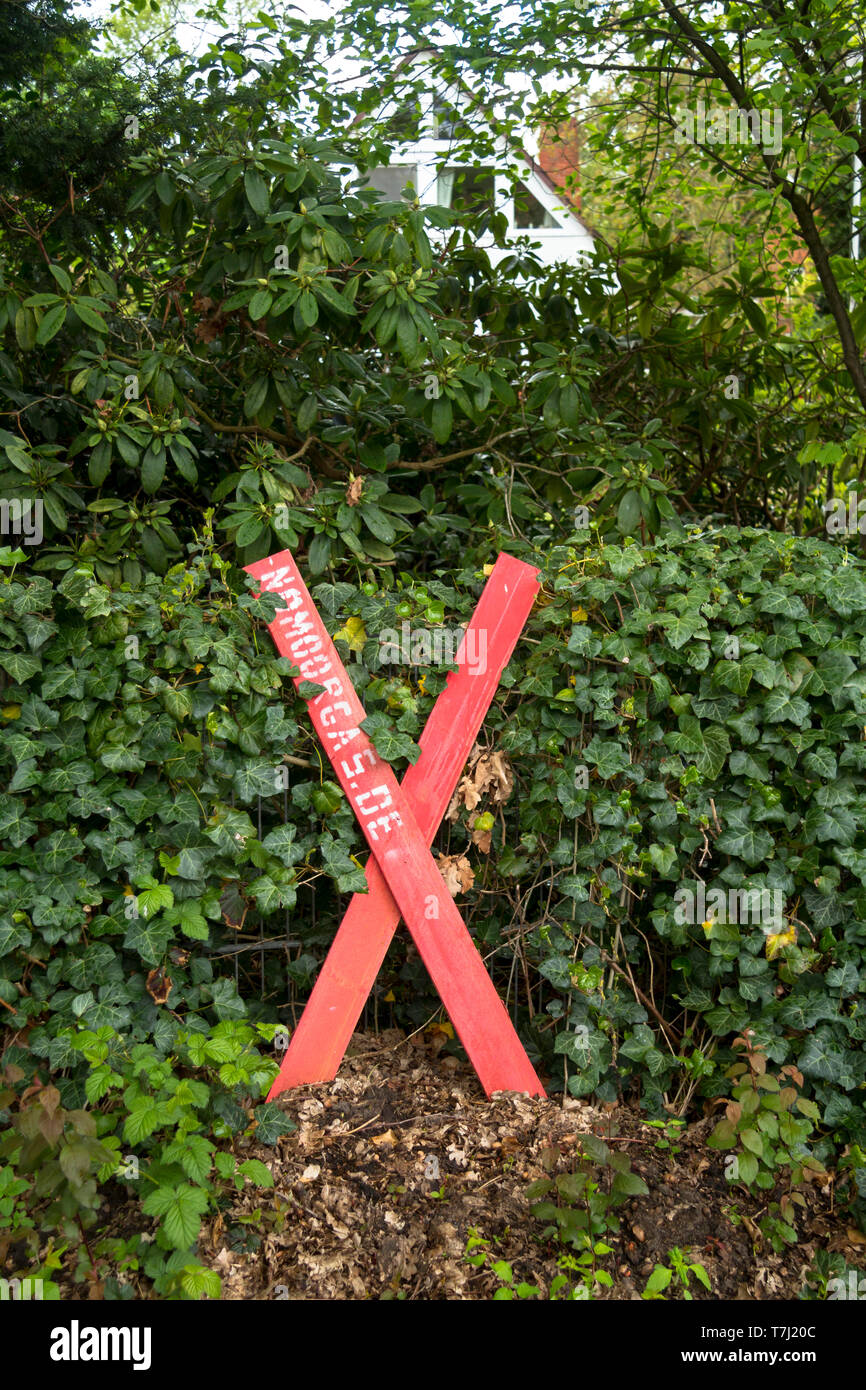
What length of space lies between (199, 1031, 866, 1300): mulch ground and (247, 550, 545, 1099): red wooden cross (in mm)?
151

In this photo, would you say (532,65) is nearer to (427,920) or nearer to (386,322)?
(386,322)

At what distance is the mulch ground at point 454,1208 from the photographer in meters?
2.44

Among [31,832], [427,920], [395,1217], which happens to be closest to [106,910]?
[31,832]

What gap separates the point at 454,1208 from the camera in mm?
2582

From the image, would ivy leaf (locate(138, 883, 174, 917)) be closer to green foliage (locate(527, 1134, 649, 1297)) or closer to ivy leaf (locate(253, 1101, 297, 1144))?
ivy leaf (locate(253, 1101, 297, 1144))

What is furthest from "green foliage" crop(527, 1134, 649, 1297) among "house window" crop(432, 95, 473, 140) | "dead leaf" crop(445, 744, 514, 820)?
"house window" crop(432, 95, 473, 140)

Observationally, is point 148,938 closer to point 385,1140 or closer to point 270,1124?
point 270,1124

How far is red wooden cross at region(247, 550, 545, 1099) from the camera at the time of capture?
292 cm

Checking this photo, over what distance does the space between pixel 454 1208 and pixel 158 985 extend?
37.7 inches

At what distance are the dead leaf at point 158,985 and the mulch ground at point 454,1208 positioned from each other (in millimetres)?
443
